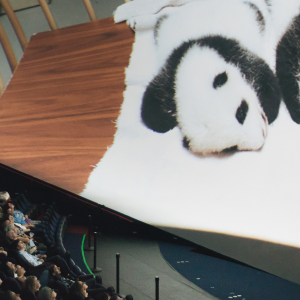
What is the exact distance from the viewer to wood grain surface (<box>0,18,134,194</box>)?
1.88 m

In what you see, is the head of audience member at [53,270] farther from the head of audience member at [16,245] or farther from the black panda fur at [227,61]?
the black panda fur at [227,61]

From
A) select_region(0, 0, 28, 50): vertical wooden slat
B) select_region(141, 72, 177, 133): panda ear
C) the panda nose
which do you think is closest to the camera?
the panda nose

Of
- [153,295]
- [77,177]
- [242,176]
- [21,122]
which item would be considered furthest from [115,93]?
[153,295]

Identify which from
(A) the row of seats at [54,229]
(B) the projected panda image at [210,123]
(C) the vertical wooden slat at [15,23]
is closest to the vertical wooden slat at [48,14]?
(C) the vertical wooden slat at [15,23]

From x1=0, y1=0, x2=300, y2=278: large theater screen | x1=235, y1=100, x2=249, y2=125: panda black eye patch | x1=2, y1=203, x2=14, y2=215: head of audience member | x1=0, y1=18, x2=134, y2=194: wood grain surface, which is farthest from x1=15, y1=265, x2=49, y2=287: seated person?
x1=235, y1=100, x2=249, y2=125: panda black eye patch

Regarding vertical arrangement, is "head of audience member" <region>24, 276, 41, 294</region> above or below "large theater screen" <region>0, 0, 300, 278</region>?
below

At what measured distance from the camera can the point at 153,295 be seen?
118 centimetres

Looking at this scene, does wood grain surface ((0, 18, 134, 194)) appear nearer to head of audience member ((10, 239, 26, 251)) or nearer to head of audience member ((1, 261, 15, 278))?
head of audience member ((10, 239, 26, 251))

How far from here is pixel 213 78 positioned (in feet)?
5.16

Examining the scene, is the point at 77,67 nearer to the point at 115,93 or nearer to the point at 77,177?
the point at 115,93

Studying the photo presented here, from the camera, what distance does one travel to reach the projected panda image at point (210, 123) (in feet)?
4.61

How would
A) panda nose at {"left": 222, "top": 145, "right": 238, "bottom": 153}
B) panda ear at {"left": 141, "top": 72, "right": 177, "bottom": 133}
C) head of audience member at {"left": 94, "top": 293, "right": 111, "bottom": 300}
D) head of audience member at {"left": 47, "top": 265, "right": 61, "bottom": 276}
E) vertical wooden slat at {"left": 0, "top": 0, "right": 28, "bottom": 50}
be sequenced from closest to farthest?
1. head of audience member at {"left": 94, "top": 293, "right": 111, "bottom": 300}
2. head of audience member at {"left": 47, "top": 265, "right": 61, "bottom": 276}
3. panda nose at {"left": 222, "top": 145, "right": 238, "bottom": 153}
4. panda ear at {"left": 141, "top": 72, "right": 177, "bottom": 133}
5. vertical wooden slat at {"left": 0, "top": 0, "right": 28, "bottom": 50}

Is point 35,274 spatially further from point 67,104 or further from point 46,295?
point 67,104

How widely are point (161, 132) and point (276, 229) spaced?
0.73 meters
